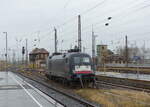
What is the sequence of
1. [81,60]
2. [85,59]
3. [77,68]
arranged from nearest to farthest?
[77,68]
[81,60]
[85,59]

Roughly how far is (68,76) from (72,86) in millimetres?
1348

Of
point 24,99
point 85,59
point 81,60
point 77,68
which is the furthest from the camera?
point 85,59

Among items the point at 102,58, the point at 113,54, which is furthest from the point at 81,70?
the point at 113,54

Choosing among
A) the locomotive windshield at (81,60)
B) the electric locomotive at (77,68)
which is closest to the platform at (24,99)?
the electric locomotive at (77,68)

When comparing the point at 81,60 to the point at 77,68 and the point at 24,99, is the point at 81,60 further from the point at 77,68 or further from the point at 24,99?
the point at 24,99

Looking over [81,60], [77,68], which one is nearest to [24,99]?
[77,68]

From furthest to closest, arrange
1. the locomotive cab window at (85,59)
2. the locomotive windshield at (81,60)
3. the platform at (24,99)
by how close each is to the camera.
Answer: the locomotive cab window at (85,59), the locomotive windshield at (81,60), the platform at (24,99)

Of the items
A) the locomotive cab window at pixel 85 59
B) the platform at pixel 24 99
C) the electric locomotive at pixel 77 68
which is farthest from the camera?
the locomotive cab window at pixel 85 59

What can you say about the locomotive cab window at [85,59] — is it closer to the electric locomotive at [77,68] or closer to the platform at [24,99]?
the electric locomotive at [77,68]

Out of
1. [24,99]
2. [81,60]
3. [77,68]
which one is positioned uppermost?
[81,60]

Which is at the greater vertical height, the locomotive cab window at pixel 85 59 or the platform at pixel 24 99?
the locomotive cab window at pixel 85 59

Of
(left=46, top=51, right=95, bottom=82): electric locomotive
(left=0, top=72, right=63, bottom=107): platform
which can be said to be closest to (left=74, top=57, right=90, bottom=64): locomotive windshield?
(left=46, top=51, right=95, bottom=82): electric locomotive

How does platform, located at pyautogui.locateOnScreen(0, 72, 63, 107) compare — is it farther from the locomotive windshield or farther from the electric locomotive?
the locomotive windshield

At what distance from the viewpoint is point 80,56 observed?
76.3 ft
